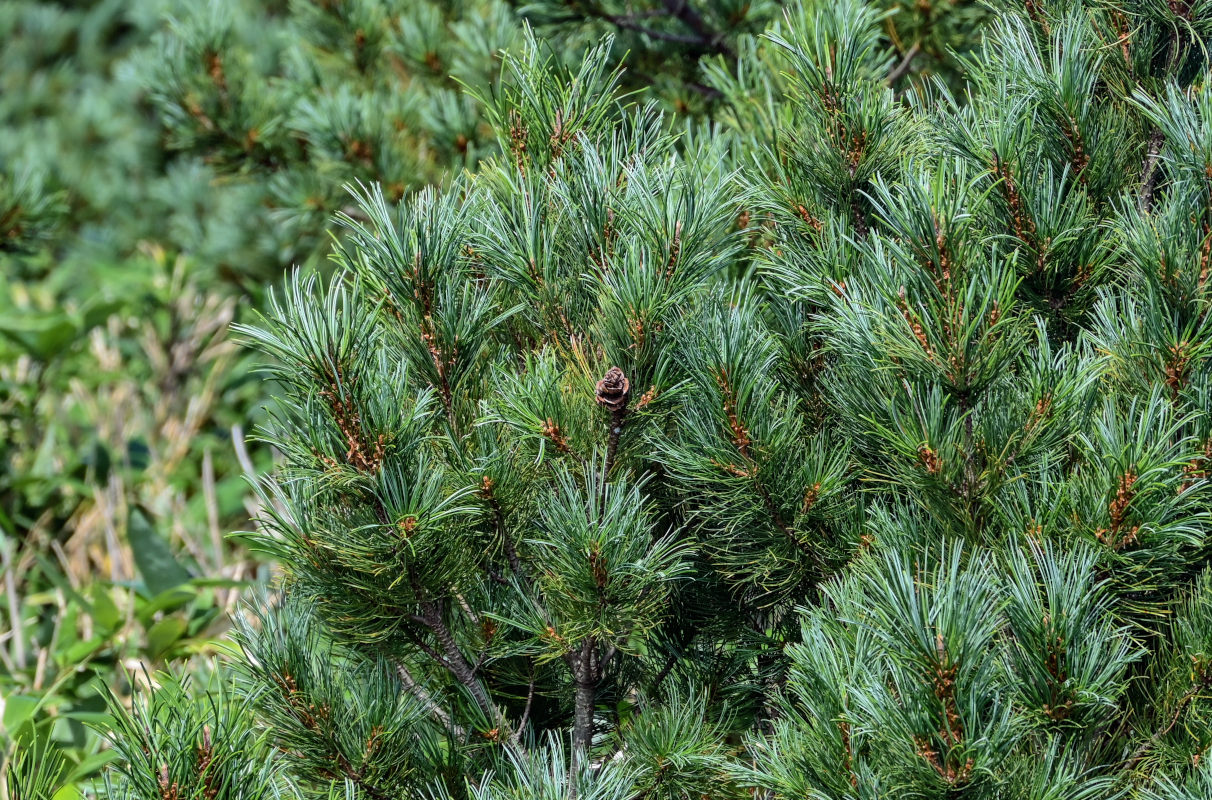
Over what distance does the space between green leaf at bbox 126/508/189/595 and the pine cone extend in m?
1.45

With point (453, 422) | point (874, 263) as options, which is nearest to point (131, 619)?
point (453, 422)

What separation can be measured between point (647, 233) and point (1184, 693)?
1.97 ft

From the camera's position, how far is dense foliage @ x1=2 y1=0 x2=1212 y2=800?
905 mm

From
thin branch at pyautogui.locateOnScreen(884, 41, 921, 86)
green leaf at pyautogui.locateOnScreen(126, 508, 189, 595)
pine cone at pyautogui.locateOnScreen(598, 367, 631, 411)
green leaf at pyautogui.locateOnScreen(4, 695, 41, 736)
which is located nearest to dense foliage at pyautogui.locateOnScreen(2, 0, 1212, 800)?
pine cone at pyautogui.locateOnScreen(598, 367, 631, 411)

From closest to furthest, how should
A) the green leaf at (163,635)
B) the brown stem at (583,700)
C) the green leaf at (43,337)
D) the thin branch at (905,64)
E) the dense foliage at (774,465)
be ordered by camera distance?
the dense foliage at (774,465)
the brown stem at (583,700)
the thin branch at (905,64)
the green leaf at (163,635)
the green leaf at (43,337)

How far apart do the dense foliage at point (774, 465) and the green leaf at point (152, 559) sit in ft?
3.70

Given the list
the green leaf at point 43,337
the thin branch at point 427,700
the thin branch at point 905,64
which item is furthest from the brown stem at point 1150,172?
the green leaf at point 43,337

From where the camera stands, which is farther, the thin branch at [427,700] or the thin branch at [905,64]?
the thin branch at [905,64]

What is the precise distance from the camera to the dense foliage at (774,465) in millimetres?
905

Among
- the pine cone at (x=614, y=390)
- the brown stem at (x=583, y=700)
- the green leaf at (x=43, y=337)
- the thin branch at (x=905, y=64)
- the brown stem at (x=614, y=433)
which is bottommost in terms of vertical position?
the green leaf at (x=43, y=337)

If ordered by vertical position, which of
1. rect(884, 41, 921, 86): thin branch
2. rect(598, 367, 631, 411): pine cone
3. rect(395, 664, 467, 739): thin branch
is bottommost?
rect(395, 664, 467, 739): thin branch

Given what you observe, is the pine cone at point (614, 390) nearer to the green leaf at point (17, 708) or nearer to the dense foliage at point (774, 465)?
the dense foliage at point (774, 465)

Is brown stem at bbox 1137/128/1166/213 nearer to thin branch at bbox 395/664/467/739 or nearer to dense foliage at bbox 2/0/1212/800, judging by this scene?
dense foliage at bbox 2/0/1212/800

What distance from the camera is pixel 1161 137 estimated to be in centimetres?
113
